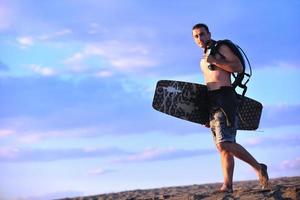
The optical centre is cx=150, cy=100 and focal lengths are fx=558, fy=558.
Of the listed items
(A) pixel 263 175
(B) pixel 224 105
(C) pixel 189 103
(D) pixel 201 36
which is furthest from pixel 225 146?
(D) pixel 201 36

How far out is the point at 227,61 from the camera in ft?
21.3

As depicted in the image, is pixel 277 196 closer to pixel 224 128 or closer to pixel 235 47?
pixel 224 128

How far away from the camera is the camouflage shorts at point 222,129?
21.2 feet

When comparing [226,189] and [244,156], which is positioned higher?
[244,156]

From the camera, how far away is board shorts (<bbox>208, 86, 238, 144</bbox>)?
648 cm

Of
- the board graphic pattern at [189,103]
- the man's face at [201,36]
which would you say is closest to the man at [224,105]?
the man's face at [201,36]

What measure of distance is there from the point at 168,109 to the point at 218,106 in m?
1.13

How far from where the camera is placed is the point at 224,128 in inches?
255

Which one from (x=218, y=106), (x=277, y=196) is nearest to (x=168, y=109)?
(x=218, y=106)

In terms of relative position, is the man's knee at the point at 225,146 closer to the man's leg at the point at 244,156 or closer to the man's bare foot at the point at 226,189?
the man's leg at the point at 244,156

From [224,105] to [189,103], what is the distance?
35.7 inches

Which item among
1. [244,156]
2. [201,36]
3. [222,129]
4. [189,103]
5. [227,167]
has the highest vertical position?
[201,36]

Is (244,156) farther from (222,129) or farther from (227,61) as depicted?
(227,61)

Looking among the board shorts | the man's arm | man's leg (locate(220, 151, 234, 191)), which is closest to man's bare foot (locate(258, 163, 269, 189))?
man's leg (locate(220, 151, 234, 191))
